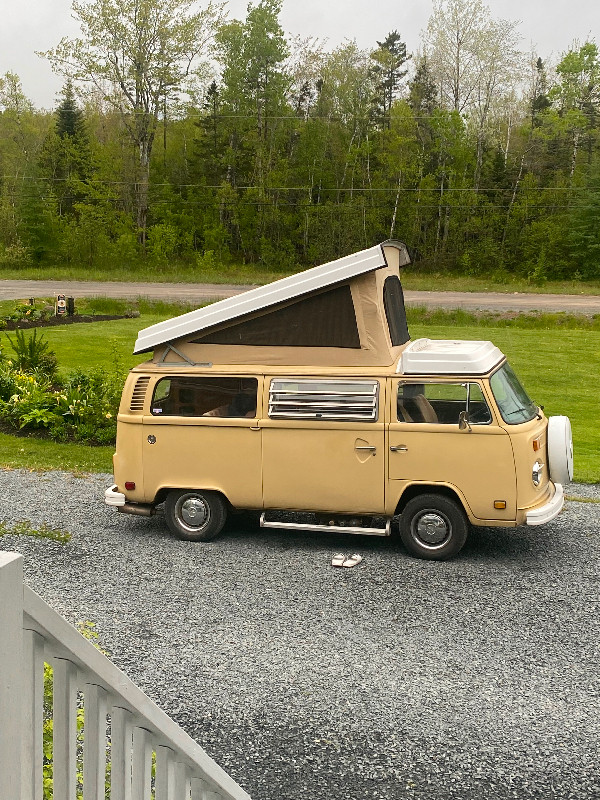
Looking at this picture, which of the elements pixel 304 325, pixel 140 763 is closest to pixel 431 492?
pixel 304 325

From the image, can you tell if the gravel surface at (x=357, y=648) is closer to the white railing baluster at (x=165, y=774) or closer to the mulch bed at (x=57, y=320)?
the white railing baluster at (x=165, y=774)

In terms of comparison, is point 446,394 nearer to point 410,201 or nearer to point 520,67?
point 410,201

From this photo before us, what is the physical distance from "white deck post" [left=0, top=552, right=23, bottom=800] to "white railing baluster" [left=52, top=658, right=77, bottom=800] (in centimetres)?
19

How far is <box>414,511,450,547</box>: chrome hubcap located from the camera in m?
8.90

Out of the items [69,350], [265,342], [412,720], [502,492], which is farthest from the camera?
[69,350]

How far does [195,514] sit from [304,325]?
233 cm

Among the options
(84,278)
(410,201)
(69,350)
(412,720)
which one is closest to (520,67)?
(410,201)

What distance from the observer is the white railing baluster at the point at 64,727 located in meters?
2.02

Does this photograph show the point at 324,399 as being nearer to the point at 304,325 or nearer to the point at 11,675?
the point at 304,325

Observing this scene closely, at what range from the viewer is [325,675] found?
6.52 metres

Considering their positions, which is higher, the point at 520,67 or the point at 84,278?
the point at 520,67

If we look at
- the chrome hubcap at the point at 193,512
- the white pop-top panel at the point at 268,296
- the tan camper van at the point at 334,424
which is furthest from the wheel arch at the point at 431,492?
the white pop-top panel at the point at 268,296

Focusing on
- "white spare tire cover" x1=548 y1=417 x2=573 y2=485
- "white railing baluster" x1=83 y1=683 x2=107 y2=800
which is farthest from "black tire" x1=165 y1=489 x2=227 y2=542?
"white railing baluster" x1=83 y1=683 x2=107 y2=800

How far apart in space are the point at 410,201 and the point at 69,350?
120ft
